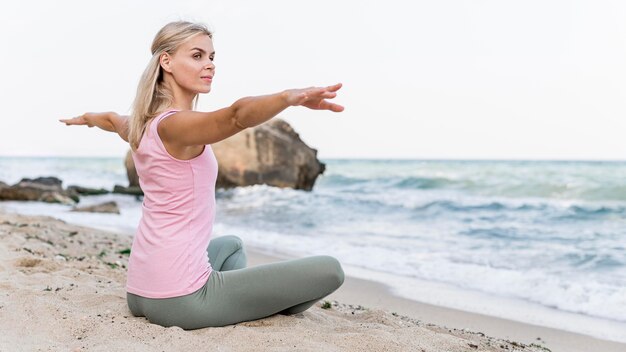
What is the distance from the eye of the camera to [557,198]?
18891mm

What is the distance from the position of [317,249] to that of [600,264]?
364 centimetres

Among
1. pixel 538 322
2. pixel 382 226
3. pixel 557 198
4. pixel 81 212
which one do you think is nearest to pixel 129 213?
pixel 81 212

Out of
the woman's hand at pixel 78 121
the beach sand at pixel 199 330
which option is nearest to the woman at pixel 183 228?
the beach sand at pixel 199 330

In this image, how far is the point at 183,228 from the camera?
127 inches

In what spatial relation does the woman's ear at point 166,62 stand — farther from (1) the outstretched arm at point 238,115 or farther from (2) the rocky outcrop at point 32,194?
(2) the rocky outcrop at point 32,194

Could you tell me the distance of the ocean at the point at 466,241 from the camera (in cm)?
580

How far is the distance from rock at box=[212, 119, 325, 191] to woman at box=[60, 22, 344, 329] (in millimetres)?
15411

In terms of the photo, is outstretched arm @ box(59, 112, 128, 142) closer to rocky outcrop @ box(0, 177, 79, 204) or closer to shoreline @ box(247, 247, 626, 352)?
shoreline @ box(247, 247, 626, 352)

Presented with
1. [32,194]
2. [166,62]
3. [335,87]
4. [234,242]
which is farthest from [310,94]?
[32,194]

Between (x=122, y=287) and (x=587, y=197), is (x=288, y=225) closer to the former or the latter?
(x=122, y=287)

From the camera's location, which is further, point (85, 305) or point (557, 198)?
point (557, 198)

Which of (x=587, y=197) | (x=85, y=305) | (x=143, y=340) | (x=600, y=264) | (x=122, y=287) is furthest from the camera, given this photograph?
(x=587, y=197)

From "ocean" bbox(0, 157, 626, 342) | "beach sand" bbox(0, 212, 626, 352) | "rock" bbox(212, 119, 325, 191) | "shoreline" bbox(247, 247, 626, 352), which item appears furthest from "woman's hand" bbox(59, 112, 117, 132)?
"rock" bbox(212, 119, 325, 191)

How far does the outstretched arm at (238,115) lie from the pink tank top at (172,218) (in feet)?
0.65
